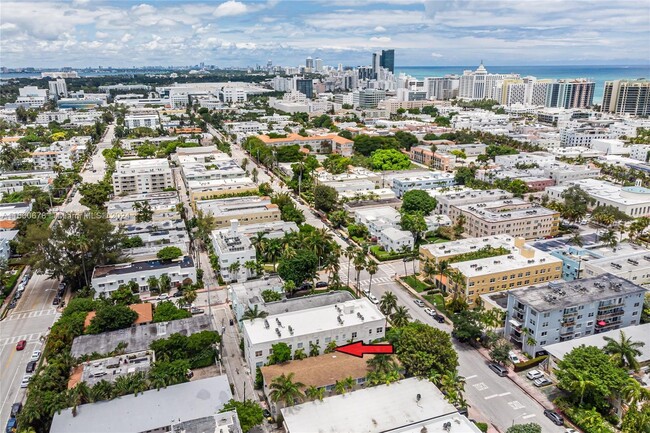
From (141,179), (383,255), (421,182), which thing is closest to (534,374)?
(383,255)

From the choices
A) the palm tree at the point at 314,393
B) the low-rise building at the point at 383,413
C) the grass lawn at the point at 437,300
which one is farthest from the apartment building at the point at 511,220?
the palm tree at the point at 314,393

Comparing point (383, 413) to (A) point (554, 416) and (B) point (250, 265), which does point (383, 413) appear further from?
(B) point (250, 265)

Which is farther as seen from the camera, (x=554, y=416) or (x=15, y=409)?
(x=15, y=409)

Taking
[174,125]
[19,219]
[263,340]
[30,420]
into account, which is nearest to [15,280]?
[19,219]

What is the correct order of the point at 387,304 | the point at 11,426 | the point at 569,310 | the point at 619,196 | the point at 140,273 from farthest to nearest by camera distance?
the point at 619,196 < the point at 140,273 < the point at 387,304 < the point at 569,310 < the point at 11,426

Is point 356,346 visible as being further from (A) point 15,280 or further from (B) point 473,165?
(B) point 473,165

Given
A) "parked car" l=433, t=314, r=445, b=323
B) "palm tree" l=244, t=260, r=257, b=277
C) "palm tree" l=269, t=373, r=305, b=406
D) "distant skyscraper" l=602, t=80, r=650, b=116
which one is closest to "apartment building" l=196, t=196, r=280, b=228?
"palm tree" l=244, t=260, r=257, b=277
